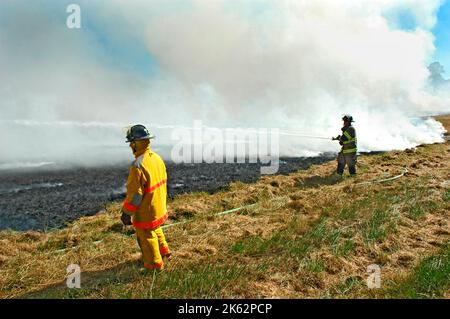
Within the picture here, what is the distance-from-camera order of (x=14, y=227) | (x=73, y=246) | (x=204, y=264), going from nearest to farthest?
(x=204, y=264) → (x=73, y=246) → (x=14, y=227)

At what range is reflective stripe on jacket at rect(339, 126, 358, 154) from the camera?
12.7 meters

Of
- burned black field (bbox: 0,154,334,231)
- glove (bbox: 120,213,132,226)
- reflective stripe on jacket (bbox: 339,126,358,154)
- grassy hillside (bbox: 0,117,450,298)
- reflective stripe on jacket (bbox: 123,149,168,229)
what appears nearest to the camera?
grassy hillside (bbox: 0,117,450,298)

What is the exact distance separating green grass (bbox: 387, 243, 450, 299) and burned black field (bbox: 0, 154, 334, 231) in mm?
7445

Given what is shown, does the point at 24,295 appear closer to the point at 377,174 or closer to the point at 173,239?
the point at 173,239

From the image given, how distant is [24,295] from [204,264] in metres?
2.69

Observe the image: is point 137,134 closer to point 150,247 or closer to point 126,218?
point 126,218

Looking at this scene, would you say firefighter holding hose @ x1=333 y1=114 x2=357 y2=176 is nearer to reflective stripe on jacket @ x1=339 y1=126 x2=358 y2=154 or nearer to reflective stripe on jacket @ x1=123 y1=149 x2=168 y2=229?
reflective stripe on jacket @ x1=339 y1=126 x2=358 y2=154

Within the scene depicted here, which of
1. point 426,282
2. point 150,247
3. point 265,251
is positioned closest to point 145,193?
point 150,247

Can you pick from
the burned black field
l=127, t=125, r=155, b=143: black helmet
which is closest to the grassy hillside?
the burned black field

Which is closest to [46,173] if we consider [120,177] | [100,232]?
[120,177]

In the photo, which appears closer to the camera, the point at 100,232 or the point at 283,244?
the point at 283,244

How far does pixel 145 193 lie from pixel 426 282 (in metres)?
4.16

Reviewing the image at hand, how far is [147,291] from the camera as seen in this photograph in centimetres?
433
